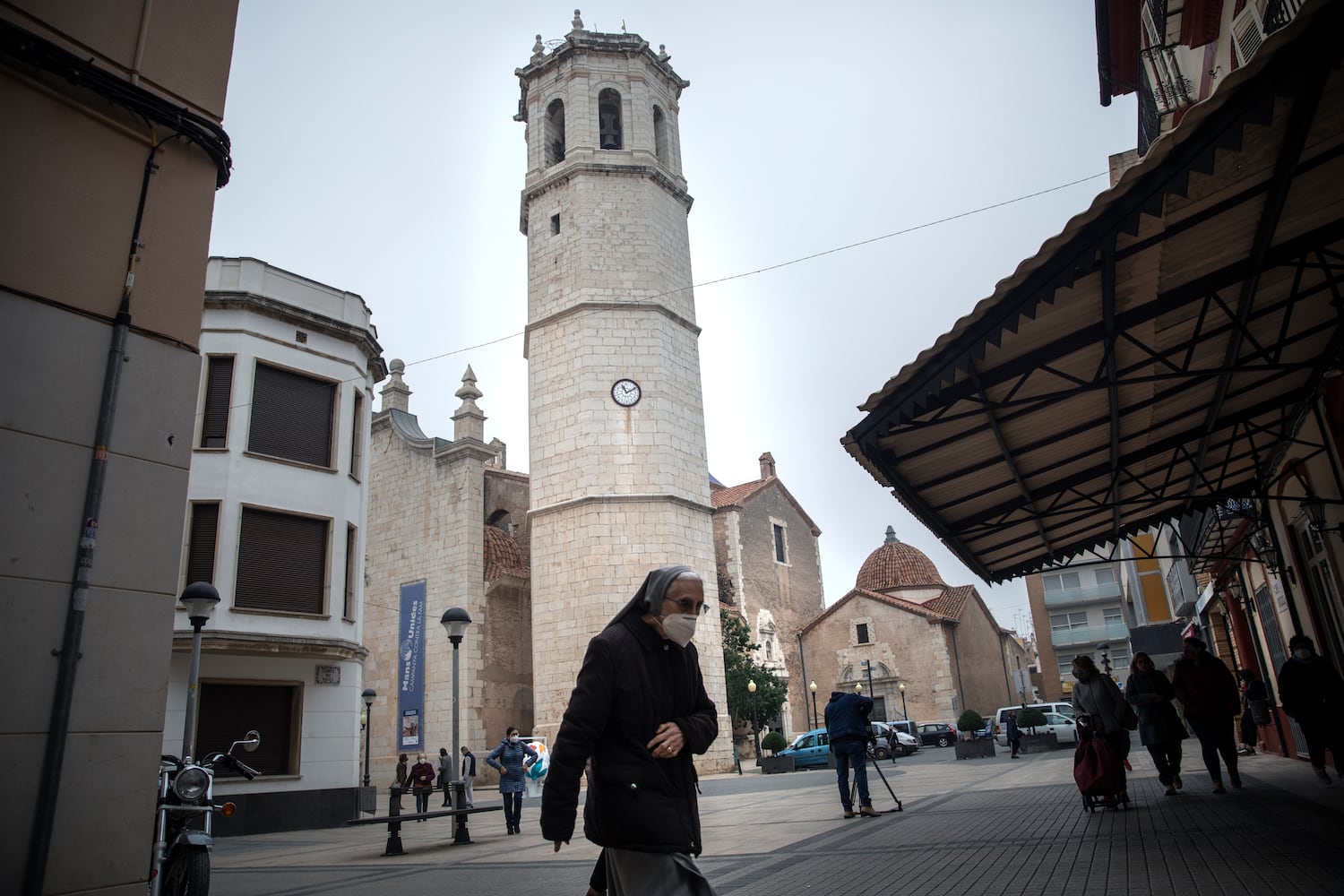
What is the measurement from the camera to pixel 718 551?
38062mm

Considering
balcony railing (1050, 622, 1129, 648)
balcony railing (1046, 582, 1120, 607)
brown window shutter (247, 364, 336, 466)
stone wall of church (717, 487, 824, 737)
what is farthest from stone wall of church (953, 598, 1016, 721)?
brown window shutter (247, 364, 336, 466)

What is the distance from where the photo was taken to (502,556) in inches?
1161

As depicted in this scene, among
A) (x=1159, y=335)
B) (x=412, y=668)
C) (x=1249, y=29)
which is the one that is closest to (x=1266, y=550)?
(x=1159, y=335)

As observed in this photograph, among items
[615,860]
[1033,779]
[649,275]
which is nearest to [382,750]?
[649,275]

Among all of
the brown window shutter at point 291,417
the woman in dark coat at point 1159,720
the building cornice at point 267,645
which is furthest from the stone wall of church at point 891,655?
the woman in dark coat at point 1159,720

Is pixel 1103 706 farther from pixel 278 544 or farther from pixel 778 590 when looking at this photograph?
pixel 778 590

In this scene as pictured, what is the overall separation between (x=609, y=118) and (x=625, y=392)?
33.2ft

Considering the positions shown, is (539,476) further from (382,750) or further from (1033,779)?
(1033,779)

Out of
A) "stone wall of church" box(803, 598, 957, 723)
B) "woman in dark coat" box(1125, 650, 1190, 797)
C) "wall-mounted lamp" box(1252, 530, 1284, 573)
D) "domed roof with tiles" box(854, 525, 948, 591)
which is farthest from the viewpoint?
"domed roof with tiles" box(854, 525, 948, 591)

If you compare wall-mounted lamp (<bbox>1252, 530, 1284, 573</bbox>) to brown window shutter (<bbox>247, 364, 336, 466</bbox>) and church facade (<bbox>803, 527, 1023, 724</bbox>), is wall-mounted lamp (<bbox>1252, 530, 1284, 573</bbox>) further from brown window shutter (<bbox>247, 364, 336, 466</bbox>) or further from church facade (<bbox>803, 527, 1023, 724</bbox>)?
church facade (<bbox>803, 527, 1023, 724</bbox>)

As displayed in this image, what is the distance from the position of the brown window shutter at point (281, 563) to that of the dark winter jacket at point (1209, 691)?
14888 millimetres

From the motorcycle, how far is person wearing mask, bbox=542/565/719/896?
3.52 metres

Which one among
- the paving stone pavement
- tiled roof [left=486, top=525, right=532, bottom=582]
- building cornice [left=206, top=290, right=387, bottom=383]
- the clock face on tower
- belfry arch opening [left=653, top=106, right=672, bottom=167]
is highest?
belfry arch opening [left=653, top=106, right=672, bottom=167]

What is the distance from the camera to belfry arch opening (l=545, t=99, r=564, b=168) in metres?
28.7
